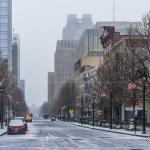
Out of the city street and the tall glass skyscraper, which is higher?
the tall glass skyscraper

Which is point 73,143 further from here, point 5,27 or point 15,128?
point 5,27

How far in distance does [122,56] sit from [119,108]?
118 feet

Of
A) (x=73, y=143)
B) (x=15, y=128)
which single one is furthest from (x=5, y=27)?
(x=73, y=143)

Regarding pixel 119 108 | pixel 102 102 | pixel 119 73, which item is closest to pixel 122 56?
pixel 119 73

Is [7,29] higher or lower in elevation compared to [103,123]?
higher

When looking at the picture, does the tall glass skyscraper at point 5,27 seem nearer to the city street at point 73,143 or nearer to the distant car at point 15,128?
the distant car at point 15,128

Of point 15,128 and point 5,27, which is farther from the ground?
point 5,27

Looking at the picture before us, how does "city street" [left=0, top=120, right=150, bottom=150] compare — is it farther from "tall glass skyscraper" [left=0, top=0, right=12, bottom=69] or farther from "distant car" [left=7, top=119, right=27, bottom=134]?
"tall glass skyscraper" [left=0, top=0, right=12, bottom=69]

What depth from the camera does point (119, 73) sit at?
7712 centimetres

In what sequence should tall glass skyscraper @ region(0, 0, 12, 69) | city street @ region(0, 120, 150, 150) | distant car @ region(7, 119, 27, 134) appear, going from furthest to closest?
1. tall glass skyscraper @ region(0, 0, 12, 69)
2. distant car @ region(7, 119, 27, 134)
3. city street @ region(0, 120, 150, 150)

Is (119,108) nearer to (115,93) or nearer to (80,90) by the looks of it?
(115,93)

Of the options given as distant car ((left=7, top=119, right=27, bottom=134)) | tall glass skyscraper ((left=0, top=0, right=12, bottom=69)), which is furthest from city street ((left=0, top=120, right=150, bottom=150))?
tall glass skyscraper ((left=0, top=0, right=12, bottom=69))

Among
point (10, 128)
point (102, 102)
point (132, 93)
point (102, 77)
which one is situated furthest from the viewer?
point (102, 102)

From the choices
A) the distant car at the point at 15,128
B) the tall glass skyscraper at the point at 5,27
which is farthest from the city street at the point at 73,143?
the tall glass skyscraper at the point at 5,27
